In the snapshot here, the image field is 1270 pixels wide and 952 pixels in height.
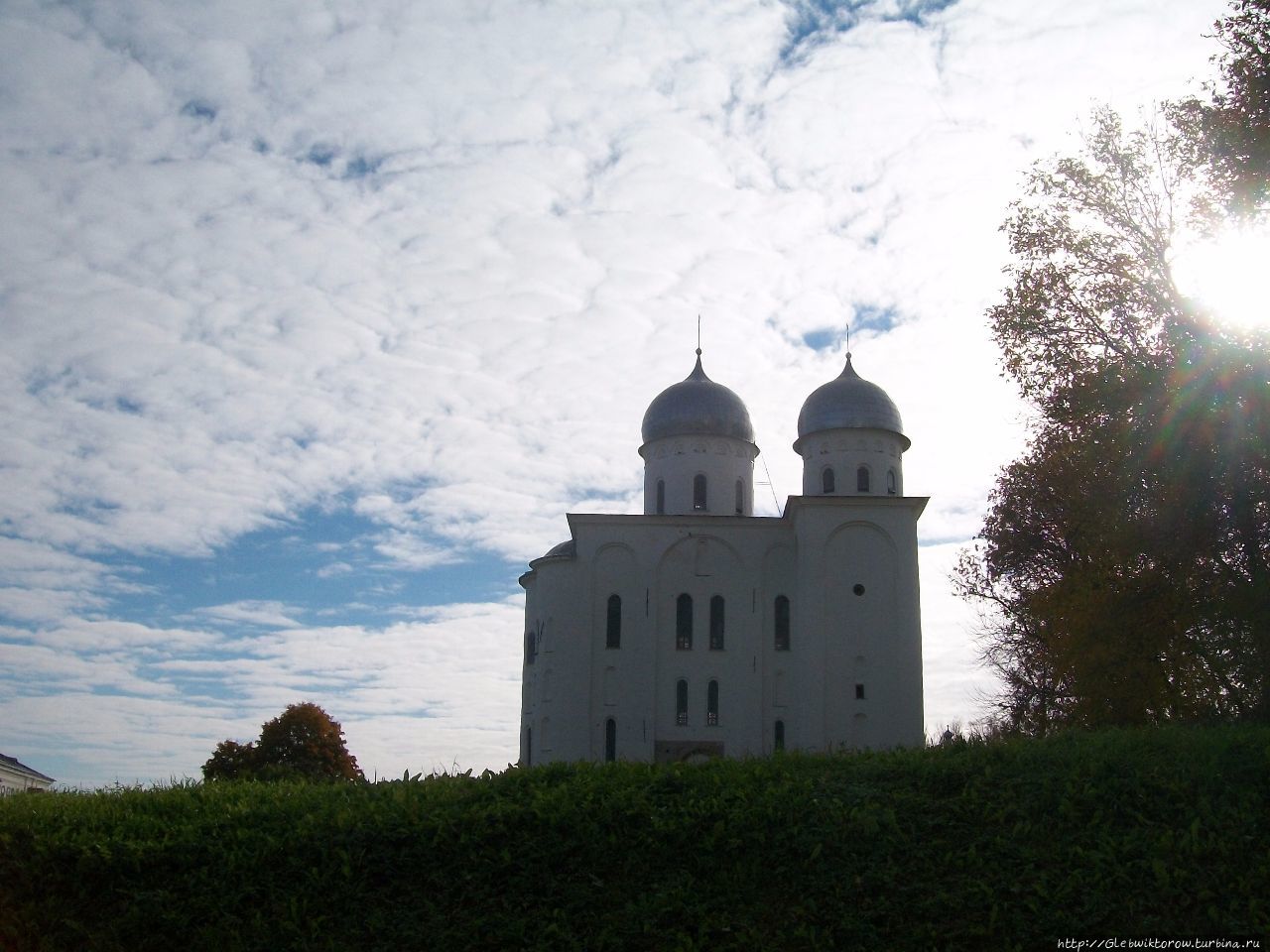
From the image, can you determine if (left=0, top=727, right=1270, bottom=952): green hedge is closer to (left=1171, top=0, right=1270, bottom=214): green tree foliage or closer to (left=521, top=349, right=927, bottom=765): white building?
(left=1171, top=0, right=1270, bottom=214): green tree foliage

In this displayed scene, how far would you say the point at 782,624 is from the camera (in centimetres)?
3117

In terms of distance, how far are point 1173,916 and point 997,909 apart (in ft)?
4.24

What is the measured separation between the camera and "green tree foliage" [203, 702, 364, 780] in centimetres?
3738

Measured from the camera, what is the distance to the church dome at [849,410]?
3275 cm

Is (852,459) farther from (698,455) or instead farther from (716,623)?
(716,623)

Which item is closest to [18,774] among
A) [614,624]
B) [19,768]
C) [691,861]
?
[19,768]

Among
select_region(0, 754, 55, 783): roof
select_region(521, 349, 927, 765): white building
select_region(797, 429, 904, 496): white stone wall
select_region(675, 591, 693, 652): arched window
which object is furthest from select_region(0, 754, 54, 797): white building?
select_region(797, 429, 904, 496): white stone wall

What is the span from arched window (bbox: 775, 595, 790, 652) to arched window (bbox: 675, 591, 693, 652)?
2173 millimetres

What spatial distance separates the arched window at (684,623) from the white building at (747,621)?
1.4 inches

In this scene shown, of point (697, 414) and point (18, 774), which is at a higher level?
point (697, 414)

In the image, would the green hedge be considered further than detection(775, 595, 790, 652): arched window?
No

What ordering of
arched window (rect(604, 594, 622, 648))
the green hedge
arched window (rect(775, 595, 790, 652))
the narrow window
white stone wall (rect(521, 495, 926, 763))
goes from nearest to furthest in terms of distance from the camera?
1. the green hedge
2. white stone wall (rect(521, 495, 926, 763))
3. arched window (rect(775, 595, 790, 652))
4. arched window (rect(604, 594, 622, 648))
5. the narrow window

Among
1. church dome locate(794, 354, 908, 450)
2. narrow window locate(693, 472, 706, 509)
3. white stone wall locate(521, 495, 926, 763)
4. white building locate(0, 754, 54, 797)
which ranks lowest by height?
white building locate(0, 754, 54, 797)

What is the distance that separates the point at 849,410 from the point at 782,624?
603 centimetres
